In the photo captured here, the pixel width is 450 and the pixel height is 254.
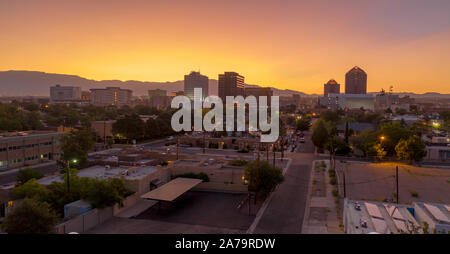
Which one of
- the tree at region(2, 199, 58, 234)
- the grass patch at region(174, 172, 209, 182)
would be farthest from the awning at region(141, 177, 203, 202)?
the tree at region(2, 199, 58, 234)

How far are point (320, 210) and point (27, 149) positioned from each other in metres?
34.6

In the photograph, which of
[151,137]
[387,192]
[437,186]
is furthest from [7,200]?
[151,137]

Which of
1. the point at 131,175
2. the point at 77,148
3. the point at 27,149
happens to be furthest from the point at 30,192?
the point at 27,149

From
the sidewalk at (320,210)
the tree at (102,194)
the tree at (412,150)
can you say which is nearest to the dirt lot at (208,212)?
the tree at (102,194)

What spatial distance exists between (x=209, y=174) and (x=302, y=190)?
26.7ft

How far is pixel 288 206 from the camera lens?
69.5ft

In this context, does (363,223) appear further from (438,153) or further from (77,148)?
(438,153)

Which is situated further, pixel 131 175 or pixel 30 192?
pixel 131 175

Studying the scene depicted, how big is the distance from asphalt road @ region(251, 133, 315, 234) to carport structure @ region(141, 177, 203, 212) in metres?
6.09

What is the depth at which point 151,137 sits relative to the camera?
2333 inches

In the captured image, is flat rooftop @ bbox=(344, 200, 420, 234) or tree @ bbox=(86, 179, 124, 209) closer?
flat rooftop @ bbox=(344, 200, 420, 234)

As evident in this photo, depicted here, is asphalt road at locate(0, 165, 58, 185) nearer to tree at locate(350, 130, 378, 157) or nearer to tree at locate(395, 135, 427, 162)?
tree at locate(350, 130, 378, 157)

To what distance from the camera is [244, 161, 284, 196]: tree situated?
72.3 ft
